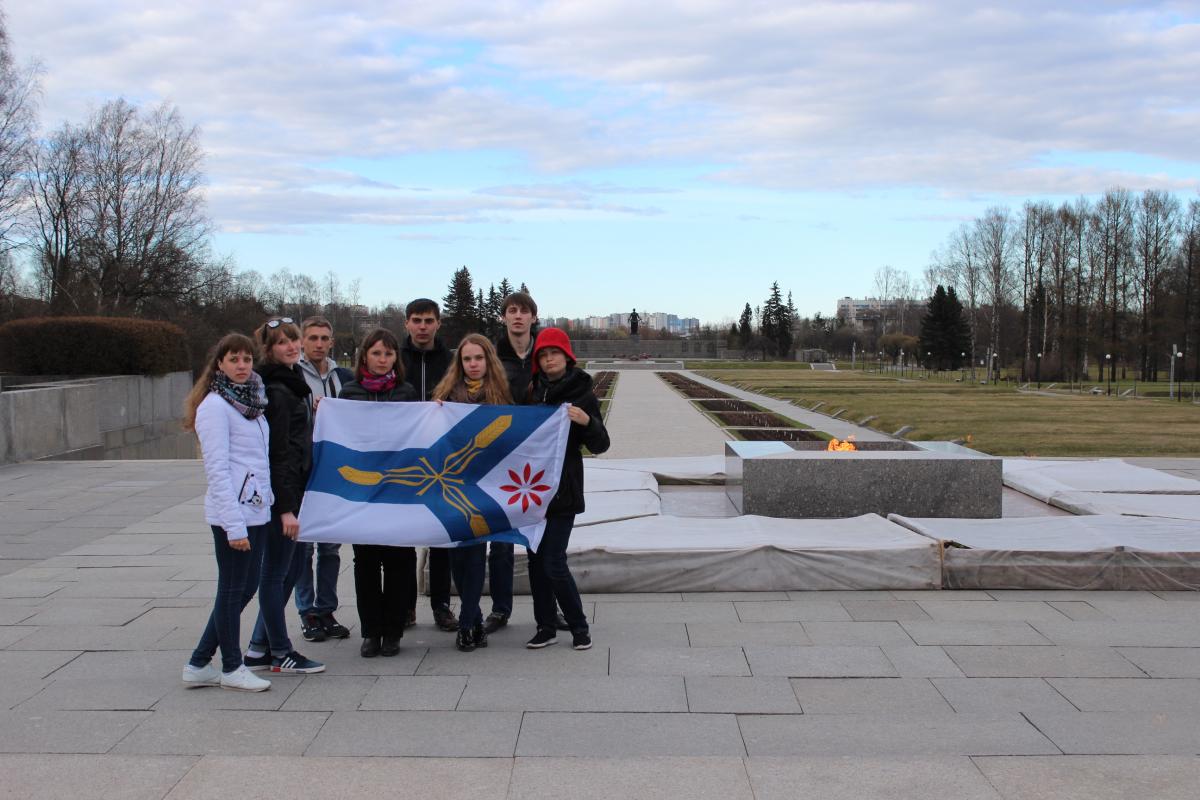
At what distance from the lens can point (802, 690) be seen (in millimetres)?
5035

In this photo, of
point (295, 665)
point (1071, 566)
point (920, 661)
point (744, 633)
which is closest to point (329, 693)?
point (295, 665)

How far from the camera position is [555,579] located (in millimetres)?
5711

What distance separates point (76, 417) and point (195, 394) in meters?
14.2

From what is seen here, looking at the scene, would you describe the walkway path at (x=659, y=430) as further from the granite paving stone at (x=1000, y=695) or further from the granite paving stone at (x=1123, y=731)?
the granite paving stone at (x=1123, y=731)

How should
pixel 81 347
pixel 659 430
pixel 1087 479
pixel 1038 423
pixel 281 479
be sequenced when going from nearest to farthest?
1. pixel 281 479
2. pixel 1087 479
3. pixel 81 347
4. pixel 659 430
5. pixel 1038 423

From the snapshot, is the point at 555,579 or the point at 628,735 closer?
the point at 628,735

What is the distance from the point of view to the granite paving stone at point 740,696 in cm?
478

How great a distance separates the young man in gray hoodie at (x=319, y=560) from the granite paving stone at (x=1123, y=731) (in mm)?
3876

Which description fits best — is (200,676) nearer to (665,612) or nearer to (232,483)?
(232,483)

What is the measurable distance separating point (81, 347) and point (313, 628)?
17268mm

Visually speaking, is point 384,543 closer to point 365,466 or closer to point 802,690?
point 365,466

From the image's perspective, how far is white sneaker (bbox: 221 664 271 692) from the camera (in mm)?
5066

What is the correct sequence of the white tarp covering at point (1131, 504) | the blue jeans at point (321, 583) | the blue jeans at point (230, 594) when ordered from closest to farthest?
the blue jeans at point (230, 594) < the blue jeans at point (321, 583) < the white tarp covering at point (1131, 504)

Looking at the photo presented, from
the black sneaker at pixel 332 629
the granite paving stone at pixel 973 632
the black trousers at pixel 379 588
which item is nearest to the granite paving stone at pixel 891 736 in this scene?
the granite paving stone at pixel 973 632
